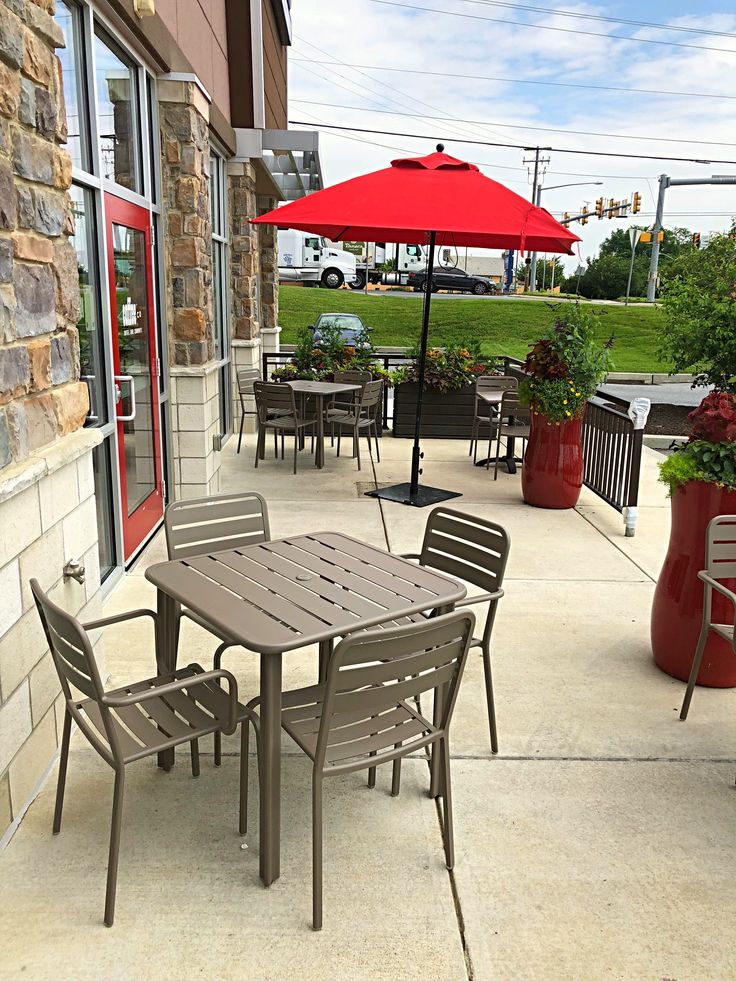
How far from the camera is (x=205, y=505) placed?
12.2 ft

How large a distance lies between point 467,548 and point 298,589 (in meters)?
0.93

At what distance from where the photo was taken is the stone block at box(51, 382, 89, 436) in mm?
3032

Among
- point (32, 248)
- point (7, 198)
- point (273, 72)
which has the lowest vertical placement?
point (32, 248)

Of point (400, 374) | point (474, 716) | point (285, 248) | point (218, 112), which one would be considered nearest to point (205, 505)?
point (474, 716)

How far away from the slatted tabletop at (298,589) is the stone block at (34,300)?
94cm

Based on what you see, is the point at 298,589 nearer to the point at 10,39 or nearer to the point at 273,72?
the point at 10,39

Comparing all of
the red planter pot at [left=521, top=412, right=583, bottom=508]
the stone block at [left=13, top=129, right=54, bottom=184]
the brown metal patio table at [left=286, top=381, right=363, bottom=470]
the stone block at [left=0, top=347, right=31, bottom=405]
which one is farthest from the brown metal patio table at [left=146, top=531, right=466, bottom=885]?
the brown metal patio table at [left=286, top=381, right=363, bottom=470]

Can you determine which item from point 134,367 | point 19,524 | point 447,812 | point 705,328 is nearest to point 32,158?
point 19,524

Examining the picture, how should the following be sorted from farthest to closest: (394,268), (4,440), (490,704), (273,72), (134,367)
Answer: (394,268) < (273,72) < (134,367) < (490,704) < (4,440)

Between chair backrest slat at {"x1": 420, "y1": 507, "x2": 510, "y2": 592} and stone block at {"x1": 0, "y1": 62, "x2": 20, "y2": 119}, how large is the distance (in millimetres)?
2173

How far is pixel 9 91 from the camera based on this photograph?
101 inches

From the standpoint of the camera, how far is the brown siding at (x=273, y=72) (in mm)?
10027

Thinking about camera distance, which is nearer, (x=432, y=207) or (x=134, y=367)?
(x=134, y=367)

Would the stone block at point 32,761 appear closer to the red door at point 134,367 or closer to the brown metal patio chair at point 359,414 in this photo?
the red door at point 134,367
